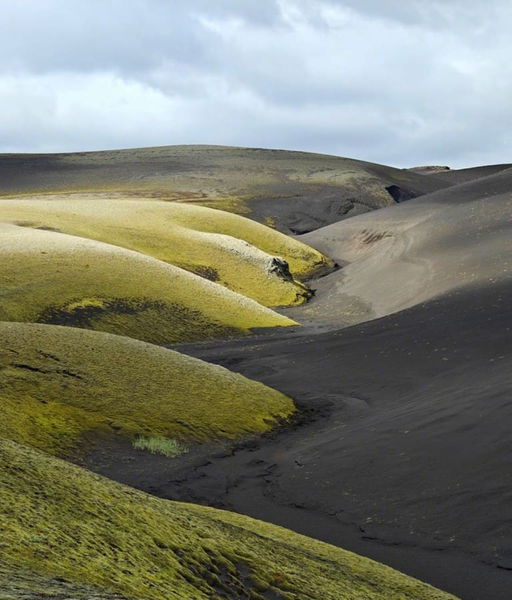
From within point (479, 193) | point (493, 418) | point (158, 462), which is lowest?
point (158, 462)

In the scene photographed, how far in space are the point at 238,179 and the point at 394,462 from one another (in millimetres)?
116981

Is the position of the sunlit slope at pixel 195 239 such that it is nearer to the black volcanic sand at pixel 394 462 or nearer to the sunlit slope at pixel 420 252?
the sunlit slope at pixel 420 252

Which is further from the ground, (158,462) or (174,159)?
(174,159)

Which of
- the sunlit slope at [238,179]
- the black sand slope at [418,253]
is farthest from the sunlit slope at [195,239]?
the sunlit slope at [238,179]

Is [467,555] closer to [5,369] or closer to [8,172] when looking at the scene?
[5,369]

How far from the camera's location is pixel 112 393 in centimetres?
2802

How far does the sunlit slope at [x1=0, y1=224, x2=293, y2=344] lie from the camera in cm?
4566

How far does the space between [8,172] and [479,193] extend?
90897 mm

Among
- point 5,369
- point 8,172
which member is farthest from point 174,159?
point 5,369

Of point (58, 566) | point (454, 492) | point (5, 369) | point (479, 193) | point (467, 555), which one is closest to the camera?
point (58, 566)

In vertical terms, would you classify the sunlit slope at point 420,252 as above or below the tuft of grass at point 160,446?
above

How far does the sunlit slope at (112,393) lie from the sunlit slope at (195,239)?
30.5 metres

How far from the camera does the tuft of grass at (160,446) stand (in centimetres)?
2509

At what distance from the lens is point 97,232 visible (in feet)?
226
